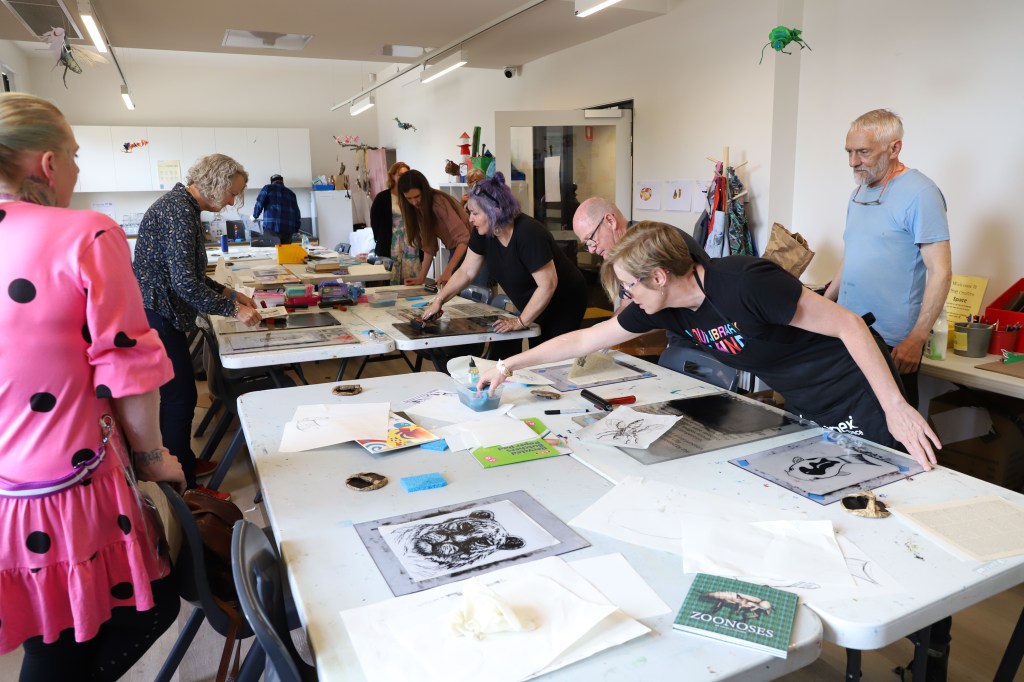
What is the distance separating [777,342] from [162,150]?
9.96 meters

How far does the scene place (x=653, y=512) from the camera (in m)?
1.52

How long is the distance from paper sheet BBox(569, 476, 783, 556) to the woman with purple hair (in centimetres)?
183

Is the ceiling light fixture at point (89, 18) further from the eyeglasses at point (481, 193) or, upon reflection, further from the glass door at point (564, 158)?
the glass door at point (564, 158)

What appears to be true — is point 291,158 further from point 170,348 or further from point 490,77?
point 170,348

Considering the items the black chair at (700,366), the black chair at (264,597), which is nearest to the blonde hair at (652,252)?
the black chair at (700,366)

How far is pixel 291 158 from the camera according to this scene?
1052cm

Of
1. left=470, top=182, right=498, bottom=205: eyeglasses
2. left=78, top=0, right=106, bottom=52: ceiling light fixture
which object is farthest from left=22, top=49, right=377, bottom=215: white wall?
left=470, top=182, right=498, bottom=205: eyeglasses

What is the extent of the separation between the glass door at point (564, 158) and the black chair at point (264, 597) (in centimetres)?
491

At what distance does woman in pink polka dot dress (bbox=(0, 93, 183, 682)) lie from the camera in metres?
1.25

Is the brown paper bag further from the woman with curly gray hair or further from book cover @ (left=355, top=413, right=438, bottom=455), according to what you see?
the woman with curly gray hair

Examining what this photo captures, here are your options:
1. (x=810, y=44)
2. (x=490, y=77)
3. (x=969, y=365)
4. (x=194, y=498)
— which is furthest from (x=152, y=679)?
(x=490, y=77)

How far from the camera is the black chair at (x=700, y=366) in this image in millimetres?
2537

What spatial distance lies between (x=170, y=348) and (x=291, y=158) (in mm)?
8030

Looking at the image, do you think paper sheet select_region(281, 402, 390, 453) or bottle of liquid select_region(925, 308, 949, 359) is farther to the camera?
bottle of liquid select_region(925, 308, 949, 359)
